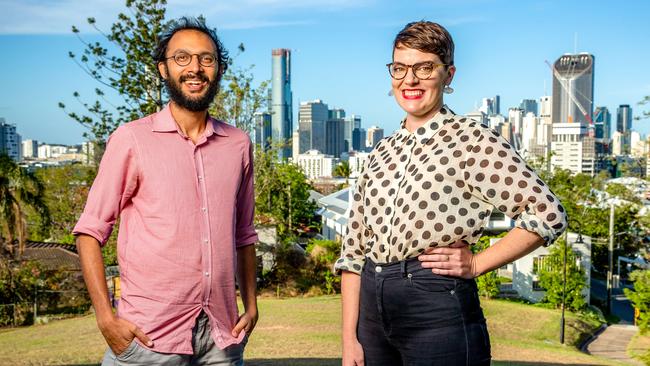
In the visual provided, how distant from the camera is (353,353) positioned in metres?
2.71

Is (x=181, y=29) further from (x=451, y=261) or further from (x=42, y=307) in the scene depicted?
(x=42, y=307)

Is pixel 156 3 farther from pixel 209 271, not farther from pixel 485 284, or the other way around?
pixel 485 284

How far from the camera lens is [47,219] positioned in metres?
18.7

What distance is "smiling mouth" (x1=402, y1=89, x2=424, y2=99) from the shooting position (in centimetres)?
256

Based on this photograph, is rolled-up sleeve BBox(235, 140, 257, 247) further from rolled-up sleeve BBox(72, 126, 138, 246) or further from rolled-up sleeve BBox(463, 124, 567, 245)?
rolled-up sleeve BBox(463, 124, 567, 245)

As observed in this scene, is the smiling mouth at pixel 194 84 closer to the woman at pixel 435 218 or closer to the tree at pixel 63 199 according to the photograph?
the woman at pixel 435 218

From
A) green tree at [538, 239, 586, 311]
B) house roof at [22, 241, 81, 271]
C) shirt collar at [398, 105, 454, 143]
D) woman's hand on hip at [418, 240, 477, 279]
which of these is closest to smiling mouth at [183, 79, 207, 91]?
shirt collar at [398, 105, 454, 143]

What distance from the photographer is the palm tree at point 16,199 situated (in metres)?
17.2

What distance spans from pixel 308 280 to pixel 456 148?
20.4 meters

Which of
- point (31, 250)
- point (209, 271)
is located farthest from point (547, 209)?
point (31, 250)

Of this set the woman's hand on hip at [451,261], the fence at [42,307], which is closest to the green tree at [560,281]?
the fence at [42,307]

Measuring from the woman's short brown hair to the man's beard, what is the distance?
834mm

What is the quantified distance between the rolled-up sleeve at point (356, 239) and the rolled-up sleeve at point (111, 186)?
0.92m

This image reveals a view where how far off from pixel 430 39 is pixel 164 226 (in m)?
1.28
